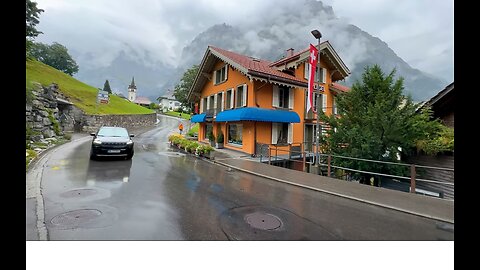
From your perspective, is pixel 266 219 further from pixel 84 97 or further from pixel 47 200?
pixel 84 97

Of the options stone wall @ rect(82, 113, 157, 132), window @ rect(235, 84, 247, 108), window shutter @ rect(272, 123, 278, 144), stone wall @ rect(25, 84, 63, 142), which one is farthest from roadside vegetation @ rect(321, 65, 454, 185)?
stone wall @ rect(82, 113, 157, 132)

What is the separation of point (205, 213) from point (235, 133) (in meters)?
13.6

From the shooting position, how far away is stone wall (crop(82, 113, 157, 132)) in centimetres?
3241

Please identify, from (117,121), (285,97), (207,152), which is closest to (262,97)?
(285,97)

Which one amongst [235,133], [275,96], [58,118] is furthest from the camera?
[58,118]

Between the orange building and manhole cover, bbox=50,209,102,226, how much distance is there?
1102 cm

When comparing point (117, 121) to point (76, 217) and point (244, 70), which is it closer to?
point (244, 70)

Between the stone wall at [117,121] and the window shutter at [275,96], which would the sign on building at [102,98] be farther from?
the window shutter at [275,96]

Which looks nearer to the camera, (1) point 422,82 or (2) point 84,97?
(2) point 84,97

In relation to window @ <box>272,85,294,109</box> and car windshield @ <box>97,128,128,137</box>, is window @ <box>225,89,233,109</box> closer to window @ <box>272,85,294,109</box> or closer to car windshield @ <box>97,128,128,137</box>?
window @ <box>272,85,294,109</box>

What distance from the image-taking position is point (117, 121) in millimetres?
38906
